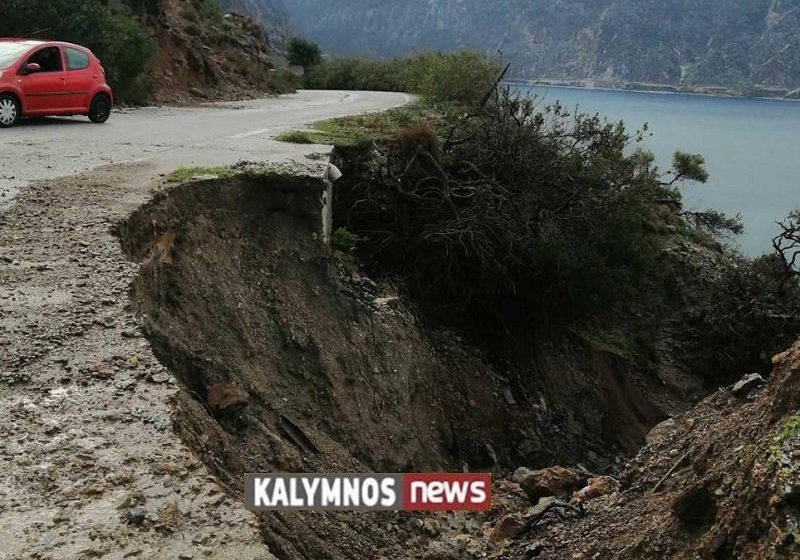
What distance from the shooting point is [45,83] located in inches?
544

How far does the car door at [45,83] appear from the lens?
13484 mm

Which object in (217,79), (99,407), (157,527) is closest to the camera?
(157,527)

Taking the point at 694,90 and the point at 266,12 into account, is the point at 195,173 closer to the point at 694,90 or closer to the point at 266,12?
the point at 266,12

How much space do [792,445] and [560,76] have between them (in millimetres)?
144651

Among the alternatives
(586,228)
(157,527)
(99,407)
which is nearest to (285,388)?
(99,407)

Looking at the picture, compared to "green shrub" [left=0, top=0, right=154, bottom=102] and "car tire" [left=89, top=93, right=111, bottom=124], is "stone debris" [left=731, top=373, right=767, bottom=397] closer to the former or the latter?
"car tire" [left=89, top=93, right=111, bottom=124]

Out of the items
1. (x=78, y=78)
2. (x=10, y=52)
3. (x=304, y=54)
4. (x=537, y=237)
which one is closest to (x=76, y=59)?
(x=78, y=78)

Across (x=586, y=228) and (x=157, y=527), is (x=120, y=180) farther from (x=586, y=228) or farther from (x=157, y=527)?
(x=586, y=228)

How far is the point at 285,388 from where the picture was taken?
844 cm

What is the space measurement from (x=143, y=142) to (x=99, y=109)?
11.2ft

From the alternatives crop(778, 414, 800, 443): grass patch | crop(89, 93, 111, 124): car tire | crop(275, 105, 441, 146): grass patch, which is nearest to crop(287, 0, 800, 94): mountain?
crop(275, 105, 441, 146): grass patch

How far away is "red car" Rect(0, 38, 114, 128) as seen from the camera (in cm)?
1316

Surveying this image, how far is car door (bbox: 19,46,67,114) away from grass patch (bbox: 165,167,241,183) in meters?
5.63

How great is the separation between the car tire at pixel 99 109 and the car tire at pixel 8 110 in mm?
1616
